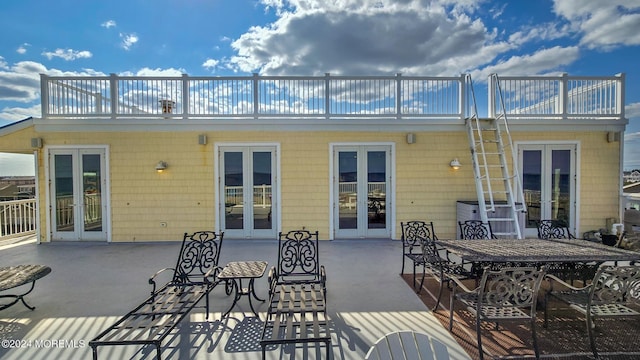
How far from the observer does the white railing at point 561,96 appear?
6738 mm

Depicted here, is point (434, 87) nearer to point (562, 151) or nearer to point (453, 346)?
point (562, 151)

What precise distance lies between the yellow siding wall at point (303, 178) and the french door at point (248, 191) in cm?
24

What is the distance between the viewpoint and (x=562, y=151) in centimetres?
686

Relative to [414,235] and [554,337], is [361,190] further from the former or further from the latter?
[554,337]

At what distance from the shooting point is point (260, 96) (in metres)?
6.76

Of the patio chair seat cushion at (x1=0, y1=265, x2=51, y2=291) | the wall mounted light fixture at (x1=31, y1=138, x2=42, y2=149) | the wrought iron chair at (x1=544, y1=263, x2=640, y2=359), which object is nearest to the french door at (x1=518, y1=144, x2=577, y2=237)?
the wrought iron chair at (x1=544, y1=263, x2=640, y2=359)

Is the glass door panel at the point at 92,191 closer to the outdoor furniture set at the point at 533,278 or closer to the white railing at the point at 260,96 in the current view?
the white railing at the point at 260,96

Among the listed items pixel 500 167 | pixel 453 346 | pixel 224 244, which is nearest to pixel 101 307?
pixel 224 244

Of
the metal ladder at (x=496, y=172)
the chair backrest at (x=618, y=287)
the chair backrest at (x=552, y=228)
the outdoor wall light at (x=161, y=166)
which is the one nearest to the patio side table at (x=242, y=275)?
the chair backrest at (x=618, y=287)

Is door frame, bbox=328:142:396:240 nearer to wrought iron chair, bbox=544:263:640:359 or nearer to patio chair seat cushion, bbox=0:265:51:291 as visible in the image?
wrought iron chair, bbox=544:263:640:359

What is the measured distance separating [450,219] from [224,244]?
17.6 ft

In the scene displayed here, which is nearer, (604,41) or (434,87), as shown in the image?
(434,87)

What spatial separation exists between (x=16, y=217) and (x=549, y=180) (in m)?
13.5

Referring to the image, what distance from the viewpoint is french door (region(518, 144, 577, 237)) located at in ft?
22.5
